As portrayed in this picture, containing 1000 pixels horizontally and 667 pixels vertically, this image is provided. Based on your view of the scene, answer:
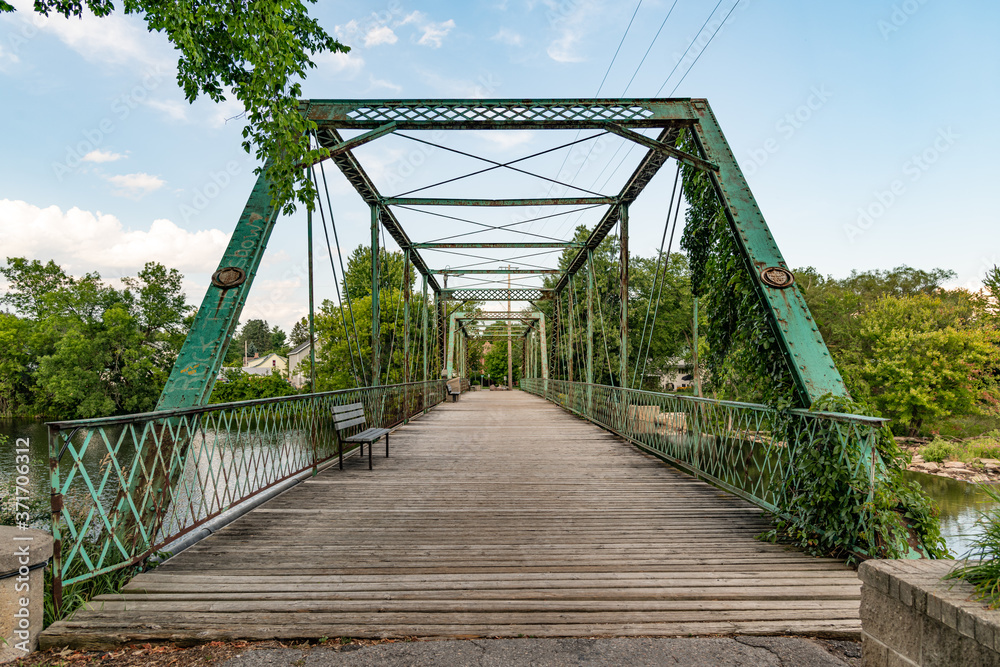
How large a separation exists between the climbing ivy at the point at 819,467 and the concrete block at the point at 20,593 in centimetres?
444

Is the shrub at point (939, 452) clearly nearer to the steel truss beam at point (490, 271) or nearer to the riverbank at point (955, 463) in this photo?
the riverbank at point (955, 463)

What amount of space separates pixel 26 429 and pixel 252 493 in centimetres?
3372

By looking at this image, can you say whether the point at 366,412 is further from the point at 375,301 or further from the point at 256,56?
the point at 256,56

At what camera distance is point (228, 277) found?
189 inches

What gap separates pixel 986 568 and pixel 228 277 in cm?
535

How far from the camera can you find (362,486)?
566 centimetres

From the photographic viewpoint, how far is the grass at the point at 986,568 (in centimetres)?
168

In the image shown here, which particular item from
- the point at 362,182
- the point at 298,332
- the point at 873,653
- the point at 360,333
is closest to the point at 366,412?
the point at 362,182

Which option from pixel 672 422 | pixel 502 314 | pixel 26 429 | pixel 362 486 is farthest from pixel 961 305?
pixel 26 429

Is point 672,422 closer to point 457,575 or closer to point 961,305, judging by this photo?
point 457,575

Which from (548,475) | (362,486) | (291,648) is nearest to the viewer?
(291,648)

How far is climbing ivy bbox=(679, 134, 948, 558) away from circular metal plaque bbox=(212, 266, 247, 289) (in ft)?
15.7

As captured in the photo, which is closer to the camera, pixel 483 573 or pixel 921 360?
pixel 483 573

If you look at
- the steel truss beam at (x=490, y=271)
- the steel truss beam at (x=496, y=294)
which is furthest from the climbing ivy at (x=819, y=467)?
the steel truss beam at (x=496, y=294)
